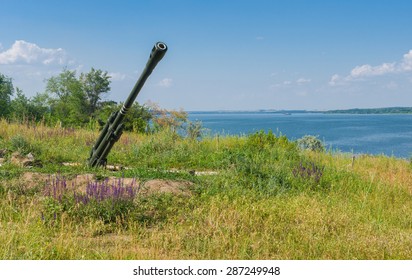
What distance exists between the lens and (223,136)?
1590cm

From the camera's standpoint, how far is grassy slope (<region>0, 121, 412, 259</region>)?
499 cm

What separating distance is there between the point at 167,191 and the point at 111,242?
1.98 metres

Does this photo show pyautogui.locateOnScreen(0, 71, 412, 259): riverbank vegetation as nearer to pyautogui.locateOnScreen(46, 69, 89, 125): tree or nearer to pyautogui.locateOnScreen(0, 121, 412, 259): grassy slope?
pyautogui.locateOnScreen(0, 121, 412, 259): grassy slope

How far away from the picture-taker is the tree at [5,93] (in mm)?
29938

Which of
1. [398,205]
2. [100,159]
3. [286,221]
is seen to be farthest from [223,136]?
[286,221]

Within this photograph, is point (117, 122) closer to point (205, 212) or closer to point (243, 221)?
point (205, 212)

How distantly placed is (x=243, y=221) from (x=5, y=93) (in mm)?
29876

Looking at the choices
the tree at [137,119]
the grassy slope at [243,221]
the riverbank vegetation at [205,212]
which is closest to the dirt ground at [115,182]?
the riverbank vegetation at [205,212]

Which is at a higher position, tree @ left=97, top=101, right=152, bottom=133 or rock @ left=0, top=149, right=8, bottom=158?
tree @ left=97, top=101, right=152, bottom=133

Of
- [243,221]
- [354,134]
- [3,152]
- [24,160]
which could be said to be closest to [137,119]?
[3,152]

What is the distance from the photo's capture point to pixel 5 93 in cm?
3188

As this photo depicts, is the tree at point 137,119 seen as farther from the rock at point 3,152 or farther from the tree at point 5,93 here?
the tree at point 5,93

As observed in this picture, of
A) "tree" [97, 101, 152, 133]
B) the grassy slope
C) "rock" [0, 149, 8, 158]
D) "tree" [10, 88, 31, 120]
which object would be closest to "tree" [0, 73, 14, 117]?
"tree" [10, 88, 31, 120]

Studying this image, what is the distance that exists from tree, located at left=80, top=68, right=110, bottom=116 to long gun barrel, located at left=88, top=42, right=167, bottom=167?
23808mm
